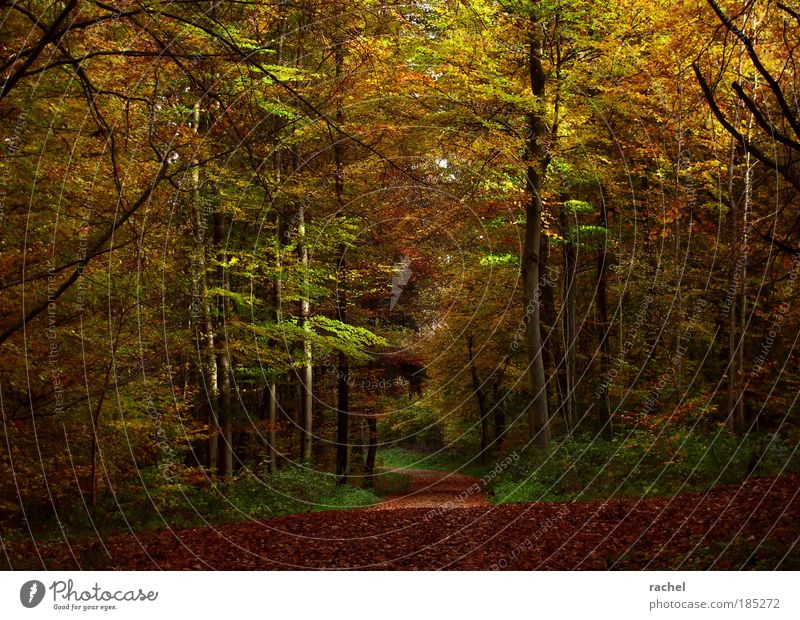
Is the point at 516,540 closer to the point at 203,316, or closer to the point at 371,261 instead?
the point at 203,316

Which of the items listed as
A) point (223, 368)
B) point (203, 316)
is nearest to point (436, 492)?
point (223, 368)

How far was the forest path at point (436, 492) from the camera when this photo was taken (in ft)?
65.9

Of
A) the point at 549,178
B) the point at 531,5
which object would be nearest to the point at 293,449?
the point at 549,178

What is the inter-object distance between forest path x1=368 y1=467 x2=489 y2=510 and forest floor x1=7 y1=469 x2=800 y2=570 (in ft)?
22.5

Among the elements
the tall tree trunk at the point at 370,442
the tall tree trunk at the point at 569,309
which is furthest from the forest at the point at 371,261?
the tall tree trunk at the point at 370,442

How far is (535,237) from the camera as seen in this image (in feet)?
57.2

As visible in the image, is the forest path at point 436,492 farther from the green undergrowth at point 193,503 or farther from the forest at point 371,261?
the green undergrowth at point 193,503

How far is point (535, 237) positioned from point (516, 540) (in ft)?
30.7

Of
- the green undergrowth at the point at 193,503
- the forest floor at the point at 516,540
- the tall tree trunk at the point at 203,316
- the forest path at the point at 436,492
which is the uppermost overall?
the tall tree trunk at the point at 203,316

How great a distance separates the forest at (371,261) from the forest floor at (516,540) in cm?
8

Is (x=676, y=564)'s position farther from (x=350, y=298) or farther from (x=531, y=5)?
(x=350, y=298)

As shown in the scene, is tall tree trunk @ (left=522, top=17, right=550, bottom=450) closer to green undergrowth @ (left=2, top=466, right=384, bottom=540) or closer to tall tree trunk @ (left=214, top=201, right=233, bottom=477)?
green undergrowth @ (left=2, top=466, right=384, bottom=540)

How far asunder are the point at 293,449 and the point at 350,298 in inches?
212

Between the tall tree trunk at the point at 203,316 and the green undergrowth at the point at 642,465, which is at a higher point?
the tall tree trunk at the point at 203,316
